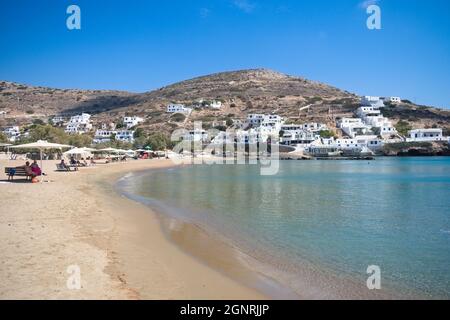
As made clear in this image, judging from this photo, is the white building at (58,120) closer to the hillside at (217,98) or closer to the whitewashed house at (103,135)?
the hillside at (217,98)

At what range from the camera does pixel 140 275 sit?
23.9ft

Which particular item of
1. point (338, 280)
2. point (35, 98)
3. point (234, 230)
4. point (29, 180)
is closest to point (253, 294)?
point (338, 280)

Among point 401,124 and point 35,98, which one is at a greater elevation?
point 35,98

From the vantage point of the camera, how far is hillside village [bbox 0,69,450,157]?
10079 cm

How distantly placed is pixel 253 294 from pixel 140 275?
209 centimetres

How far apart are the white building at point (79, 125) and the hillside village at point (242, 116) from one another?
270mm

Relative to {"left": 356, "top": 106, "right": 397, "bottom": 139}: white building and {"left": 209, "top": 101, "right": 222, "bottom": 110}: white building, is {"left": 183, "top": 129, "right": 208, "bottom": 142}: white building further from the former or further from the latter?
{"left": 356, "top": 106, "right": 397, "bottom": 139}: white building

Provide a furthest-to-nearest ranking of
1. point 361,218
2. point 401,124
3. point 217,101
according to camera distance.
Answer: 1. point 217,101
2. point 401,124
3. point 361,218

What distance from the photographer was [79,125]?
117 meters

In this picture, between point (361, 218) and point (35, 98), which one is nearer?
point (361, 218)

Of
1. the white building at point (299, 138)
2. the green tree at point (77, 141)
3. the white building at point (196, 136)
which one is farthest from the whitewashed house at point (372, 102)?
the green tree at point (77, 141)

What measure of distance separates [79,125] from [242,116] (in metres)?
49.6

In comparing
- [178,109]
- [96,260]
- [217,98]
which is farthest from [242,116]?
[96,260]
